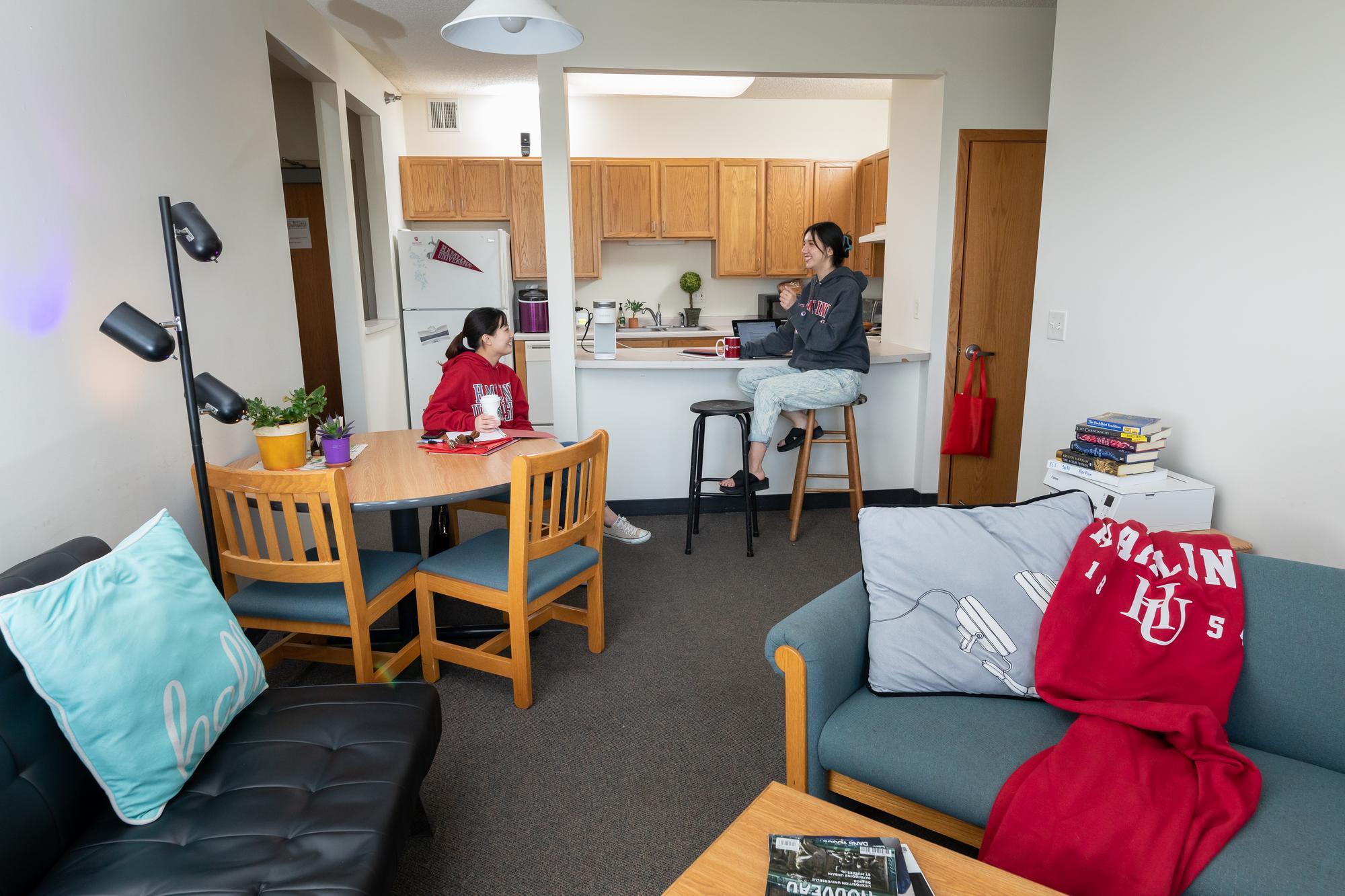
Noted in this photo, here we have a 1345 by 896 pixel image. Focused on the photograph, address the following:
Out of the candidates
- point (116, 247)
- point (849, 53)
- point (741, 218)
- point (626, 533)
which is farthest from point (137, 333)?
point (741, 218)

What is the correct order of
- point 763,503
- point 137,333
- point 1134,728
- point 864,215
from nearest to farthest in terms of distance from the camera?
point 1134,728 < point 137,333 < point 763,503 < point 864,215

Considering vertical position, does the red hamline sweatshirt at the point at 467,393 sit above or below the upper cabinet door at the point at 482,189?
below

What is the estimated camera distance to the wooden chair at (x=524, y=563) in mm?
2344

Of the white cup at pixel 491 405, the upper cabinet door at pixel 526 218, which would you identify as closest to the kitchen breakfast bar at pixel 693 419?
the white cup at pixel 491 405

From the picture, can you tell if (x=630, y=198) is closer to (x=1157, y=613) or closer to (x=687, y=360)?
(x=687, y=360)

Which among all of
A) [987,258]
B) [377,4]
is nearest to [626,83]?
[377,4]

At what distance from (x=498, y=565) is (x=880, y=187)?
4505 millimetres

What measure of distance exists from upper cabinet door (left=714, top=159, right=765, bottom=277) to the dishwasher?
1.60 m

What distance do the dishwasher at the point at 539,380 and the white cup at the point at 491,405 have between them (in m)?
3.02

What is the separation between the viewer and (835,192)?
651 centimetres

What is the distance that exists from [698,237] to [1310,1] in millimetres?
4713

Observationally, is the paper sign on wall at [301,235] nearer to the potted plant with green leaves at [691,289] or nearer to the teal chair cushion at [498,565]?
the potted plant with green leaves at [691,289]

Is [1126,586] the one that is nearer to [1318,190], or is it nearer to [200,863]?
[1318,190]

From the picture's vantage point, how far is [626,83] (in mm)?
6027
